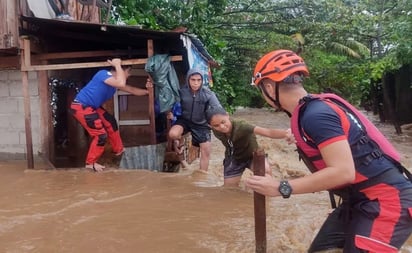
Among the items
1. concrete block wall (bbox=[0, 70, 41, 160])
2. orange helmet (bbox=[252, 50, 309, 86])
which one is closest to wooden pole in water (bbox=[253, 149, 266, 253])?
orange helmet (bbox=[252, 50, 309, 86])

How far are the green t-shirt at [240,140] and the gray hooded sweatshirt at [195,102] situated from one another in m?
1.42

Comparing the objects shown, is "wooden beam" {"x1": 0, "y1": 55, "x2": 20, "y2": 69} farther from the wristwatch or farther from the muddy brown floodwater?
the wristwatch

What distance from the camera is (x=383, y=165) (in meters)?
2.22

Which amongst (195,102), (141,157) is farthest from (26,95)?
(195,102)

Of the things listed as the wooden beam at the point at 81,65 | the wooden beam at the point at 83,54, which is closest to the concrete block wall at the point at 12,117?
the wooden beam at the point at 83,54

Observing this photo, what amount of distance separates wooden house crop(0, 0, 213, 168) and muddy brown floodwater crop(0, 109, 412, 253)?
1.02 metres

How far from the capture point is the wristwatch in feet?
7.43

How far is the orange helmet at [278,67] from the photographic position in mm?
2289

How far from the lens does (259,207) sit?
3109 mm

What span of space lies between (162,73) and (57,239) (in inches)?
129

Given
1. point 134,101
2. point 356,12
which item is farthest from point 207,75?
point 356,12

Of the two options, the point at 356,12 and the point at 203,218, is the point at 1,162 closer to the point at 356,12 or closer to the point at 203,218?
the point at 203,218

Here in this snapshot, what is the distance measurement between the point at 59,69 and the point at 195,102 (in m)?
2.46

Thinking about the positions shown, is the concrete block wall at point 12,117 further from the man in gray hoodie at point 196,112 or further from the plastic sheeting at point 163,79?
the man in gray hoodie at point 196,112
